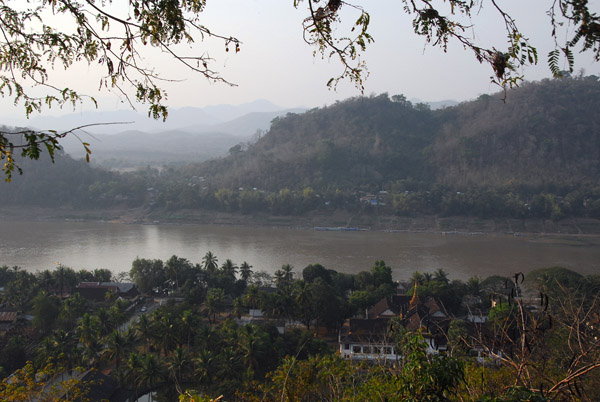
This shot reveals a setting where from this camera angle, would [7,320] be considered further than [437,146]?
No

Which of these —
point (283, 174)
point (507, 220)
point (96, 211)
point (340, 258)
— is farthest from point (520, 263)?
point (96, 211)

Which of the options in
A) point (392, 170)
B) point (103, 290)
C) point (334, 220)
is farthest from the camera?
point (392, 170)

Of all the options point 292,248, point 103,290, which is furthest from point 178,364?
point 292,248

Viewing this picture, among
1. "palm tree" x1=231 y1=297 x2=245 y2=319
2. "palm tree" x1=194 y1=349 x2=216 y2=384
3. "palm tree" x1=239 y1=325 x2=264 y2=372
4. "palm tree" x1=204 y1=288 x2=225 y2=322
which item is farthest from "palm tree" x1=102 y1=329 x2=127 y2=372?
"palm tree" x1=231 y1=297 x2=245 y2=319

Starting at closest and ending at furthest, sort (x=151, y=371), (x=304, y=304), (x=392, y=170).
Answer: (x=151, y=371) → (x=304, y=304) → (x=392, y=170)

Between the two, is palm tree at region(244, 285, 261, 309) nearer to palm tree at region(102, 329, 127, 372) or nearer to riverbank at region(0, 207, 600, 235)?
palm tree at region(102, 329, 127, 372)

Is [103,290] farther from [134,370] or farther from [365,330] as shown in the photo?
[365,330]

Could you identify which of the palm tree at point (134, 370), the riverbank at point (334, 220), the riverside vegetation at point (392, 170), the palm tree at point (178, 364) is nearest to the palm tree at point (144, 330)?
the palm tree at point (134, 370)
